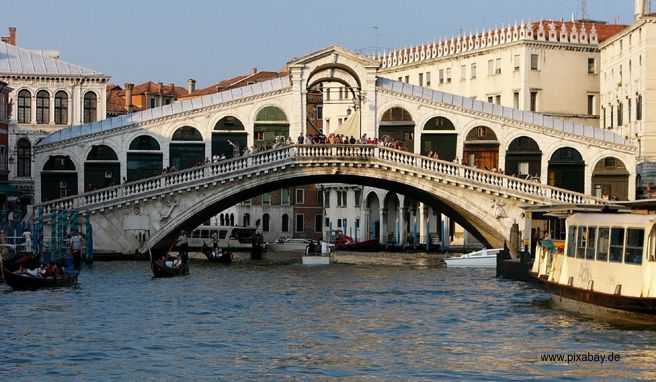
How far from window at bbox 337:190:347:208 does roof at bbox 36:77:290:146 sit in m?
28.9

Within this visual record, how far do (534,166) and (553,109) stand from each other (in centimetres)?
1312

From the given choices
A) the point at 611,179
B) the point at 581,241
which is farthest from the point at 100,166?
the point at 581,241

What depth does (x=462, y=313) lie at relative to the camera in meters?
30.5

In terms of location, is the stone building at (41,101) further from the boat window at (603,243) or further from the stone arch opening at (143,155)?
the boat window at (603,243)

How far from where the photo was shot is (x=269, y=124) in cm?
4884

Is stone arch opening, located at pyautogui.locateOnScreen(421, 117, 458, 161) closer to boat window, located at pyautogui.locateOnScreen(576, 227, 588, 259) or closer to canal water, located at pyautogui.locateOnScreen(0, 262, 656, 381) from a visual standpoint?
canal water, located at pyautogui.locateOnScreen(0, 262, 656, 381)

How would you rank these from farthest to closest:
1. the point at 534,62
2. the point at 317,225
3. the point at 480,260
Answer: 1. the point at 317,225
2. the point at 534,62
3. the point at 480,260

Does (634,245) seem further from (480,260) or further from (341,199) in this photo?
(341,199)

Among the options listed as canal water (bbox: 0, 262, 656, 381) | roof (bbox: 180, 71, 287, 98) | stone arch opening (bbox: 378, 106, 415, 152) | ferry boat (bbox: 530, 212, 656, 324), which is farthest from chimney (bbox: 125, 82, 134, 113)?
ferry boat (bbox: 530, 212, 656, 324)

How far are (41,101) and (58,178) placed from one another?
7.31 m

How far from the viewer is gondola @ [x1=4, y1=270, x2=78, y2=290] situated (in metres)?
33.2

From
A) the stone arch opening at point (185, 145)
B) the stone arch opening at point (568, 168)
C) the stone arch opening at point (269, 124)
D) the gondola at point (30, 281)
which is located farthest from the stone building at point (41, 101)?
the gondola at point (30, 281)

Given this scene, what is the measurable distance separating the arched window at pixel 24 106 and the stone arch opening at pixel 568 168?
1865 centimetres

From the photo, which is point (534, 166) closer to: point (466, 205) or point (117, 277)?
point (466, 205)
